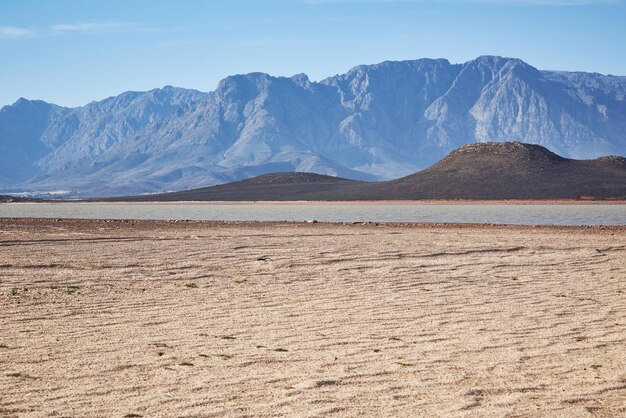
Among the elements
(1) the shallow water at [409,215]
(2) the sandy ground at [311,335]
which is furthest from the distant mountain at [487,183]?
(2) the sandy ground at [311,335]

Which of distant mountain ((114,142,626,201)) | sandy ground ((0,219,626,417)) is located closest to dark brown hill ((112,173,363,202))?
Answer: distant mountain ((114,142,626,201))

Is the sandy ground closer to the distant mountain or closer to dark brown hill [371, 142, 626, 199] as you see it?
dark brown hill [371, 142, 626, 199]

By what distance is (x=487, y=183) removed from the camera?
115 meters

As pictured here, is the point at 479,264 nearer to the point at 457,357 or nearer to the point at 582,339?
the point at 582,339

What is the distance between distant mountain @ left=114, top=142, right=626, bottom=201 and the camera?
108250 millimetres

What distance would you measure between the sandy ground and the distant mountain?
85680mm

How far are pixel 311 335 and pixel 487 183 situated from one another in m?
104

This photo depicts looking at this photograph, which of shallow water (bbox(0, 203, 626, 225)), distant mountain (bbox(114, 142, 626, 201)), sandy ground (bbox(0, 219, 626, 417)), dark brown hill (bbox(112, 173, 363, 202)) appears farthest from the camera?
dark brown hill (bbox(112, 173, 363, 202))

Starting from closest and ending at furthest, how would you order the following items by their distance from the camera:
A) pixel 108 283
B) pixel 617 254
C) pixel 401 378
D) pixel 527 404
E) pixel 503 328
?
pixel 527 404 → pixel 401 378 → pixel 503 328 → pixel 108 283 → pixel 617 254

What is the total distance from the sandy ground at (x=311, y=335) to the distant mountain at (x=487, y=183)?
85.7 meters

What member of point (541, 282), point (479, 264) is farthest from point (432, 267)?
point (541, 282)

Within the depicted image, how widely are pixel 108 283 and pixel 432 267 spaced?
827 cm

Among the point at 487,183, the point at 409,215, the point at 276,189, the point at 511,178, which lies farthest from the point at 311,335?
the point at 276,189

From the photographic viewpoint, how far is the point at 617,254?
26625mm
